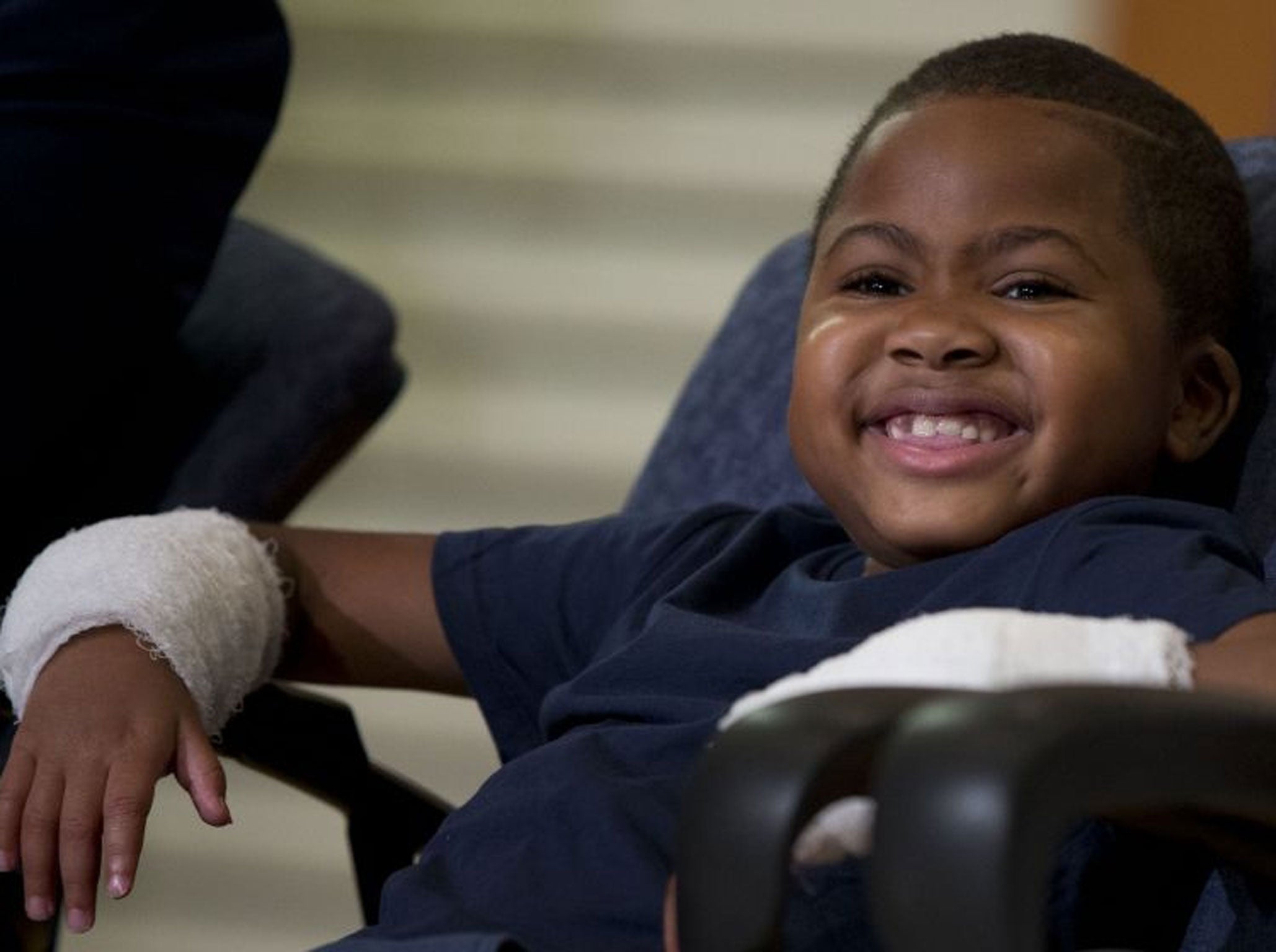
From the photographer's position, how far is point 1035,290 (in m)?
1.47

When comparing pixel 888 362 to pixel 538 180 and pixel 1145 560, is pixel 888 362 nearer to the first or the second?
pixel 1145 560

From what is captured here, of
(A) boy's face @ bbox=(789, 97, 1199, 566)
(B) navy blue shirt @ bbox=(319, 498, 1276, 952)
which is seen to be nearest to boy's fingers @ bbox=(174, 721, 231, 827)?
(B) navy blue shirt @ bbox=(319, 498, 1276, 952)

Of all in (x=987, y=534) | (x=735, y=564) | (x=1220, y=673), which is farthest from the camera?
(x=735, y=564)

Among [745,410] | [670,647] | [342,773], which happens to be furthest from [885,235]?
[342,773]

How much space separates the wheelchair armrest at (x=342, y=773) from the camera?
1.67m

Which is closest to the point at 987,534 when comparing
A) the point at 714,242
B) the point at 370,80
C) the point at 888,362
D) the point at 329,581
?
the point at 888,362

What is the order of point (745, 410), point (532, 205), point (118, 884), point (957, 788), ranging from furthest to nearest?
point (532, 205), point (745, 410), point (118, 884), point (957, 788)

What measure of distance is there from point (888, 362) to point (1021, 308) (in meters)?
0.09

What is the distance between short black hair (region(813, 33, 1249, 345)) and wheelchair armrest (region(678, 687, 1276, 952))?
24.6 inches

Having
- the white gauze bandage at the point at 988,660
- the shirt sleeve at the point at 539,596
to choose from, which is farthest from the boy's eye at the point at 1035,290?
the white gauze bandage at the point at 988,660

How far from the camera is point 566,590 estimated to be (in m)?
1.68

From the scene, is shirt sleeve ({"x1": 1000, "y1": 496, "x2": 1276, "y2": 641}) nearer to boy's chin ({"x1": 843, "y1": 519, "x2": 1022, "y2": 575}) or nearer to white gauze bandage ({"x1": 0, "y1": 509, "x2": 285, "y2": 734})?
boy's chin ({"x1": 843, "y1": 519, "x2": 1022, "y2": 575})

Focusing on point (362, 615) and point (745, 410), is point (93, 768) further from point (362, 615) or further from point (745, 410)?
point (745, 410)

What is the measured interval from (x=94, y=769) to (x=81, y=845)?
0.05m
